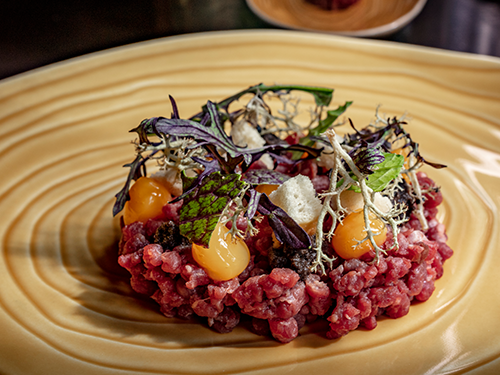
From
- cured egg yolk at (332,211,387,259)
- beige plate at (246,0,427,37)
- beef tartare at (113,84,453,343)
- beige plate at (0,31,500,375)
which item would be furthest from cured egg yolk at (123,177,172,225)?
→ beige plate at (246,0,427,37)

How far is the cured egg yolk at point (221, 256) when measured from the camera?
1809 mm

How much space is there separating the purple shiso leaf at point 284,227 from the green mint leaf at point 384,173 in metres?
0.26

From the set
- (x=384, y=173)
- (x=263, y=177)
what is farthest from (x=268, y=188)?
(x=384, y=173)

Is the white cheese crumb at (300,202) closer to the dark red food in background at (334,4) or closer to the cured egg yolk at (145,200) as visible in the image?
A: the cured egg yolk at (145,200)

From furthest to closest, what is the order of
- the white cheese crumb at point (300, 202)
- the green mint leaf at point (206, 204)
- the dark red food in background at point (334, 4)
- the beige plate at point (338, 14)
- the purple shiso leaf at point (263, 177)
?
1. the dark red food in background at point (334, 4)
2. the beige plate at point (338, 14)
3. the purple shiso leaf at point (263, 177)
4. the white cheese crumb at point (300, 202)
5. the green mint leaf at point (206, 204)

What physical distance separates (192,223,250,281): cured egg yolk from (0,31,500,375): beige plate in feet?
0.97

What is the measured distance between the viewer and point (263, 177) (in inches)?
80.9

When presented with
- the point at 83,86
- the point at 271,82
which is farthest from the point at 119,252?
the point at 271,82

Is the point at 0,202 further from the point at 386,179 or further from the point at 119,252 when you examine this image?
the point at 386,179

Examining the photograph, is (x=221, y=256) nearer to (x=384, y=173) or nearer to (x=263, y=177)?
(x=263, y=177)

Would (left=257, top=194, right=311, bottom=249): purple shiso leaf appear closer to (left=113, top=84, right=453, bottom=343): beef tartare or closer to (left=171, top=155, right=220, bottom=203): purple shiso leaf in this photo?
(left=113, top=84, right=453, bottom=343): beef tartare

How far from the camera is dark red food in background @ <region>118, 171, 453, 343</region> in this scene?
72.3 inches

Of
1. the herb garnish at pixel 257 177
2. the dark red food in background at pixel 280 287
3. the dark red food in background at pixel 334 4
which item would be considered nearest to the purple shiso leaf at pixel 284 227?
the herb garnish at pixel 257 177

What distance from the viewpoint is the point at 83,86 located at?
3.34 metres
